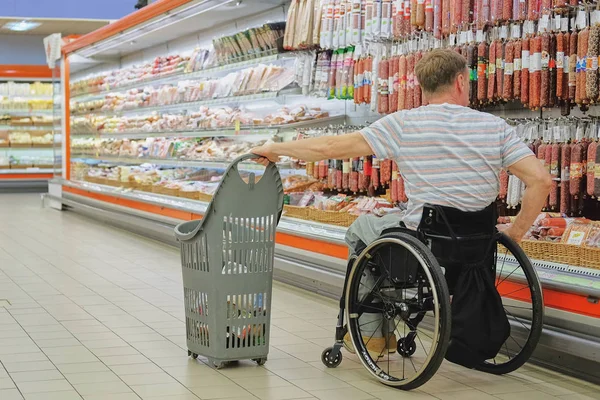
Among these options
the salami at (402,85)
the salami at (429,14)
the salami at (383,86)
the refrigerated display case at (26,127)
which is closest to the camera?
the salami at (429,14)

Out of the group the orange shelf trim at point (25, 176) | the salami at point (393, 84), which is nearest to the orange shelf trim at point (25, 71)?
the orange shelf trim at point (25, 176)

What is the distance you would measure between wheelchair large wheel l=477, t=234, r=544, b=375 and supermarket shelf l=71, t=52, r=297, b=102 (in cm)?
357

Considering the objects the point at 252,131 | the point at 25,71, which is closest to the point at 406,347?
the point at 252,131

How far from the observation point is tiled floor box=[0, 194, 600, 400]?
12.5 feet

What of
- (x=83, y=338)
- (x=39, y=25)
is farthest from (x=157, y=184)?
(x=39, y=25)

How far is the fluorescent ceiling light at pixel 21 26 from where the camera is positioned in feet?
57.1

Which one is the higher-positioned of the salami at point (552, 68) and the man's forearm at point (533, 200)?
the salami at point (552, 68)

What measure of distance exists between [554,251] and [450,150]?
98 cm

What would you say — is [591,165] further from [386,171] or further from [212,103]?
[212,103]

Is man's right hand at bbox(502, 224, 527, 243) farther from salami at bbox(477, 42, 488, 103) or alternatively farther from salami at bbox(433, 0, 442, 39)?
salami at bbox(433, 0, 442, 39)

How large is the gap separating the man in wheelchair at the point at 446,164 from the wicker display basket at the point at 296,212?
2823 millimetres

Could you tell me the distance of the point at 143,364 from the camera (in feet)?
13.9

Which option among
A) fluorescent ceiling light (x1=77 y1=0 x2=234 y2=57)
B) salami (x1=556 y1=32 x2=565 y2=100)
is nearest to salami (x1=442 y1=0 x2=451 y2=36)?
salami (x1=556 y1=32 x2=565 y2=100)

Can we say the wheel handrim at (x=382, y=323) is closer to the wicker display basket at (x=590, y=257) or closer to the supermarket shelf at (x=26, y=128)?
the wicker display basket at (x=590, y=257)
